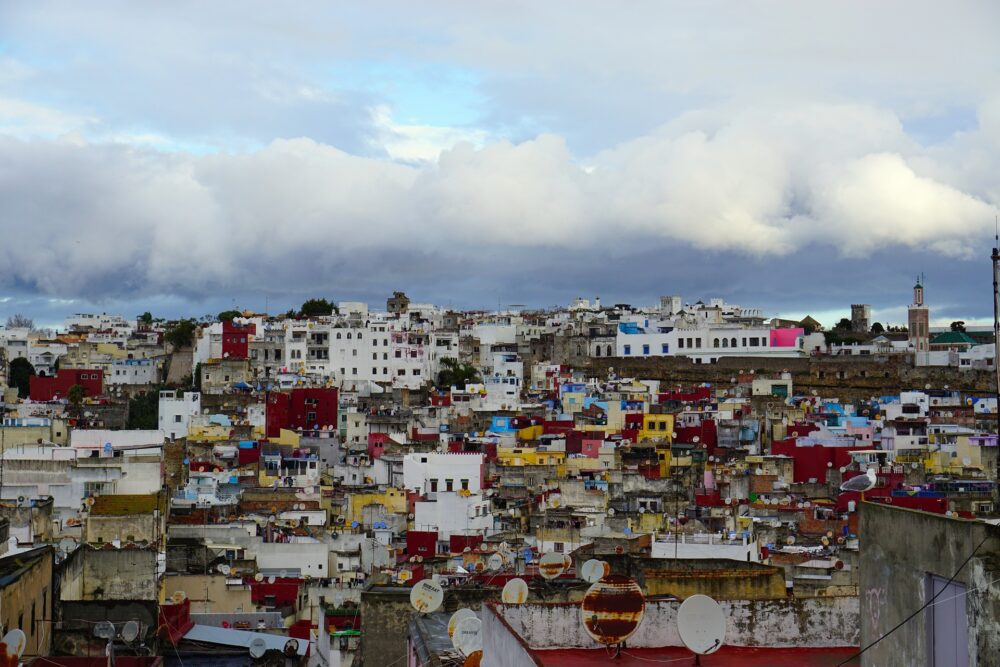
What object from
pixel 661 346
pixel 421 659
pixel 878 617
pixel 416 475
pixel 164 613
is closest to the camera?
pixel 878 617

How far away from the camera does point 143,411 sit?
5559 cm

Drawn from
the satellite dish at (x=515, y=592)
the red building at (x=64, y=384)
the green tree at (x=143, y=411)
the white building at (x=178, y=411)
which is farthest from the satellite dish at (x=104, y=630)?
the red building at (x=64, y=384)

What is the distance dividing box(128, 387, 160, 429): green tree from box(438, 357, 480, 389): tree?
12.9 meters

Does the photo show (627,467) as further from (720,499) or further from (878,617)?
(878,617)

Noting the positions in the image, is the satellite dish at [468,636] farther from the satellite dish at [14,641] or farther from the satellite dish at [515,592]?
the satellite dish at [14,641]

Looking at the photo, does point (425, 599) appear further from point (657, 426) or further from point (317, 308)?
point (317, 308)

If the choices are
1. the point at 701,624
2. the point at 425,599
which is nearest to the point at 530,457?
the point at 425,599

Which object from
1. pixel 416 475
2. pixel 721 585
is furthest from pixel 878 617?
pixel 416 475

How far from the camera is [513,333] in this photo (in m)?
84.3

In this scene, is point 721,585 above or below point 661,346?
below

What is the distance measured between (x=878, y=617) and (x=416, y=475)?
31.3m

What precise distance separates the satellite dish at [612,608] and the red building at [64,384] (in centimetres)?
5482

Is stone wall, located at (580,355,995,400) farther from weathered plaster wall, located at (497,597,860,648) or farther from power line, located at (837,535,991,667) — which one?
power line, located at (837,535,991,667)

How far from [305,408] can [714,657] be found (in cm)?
4496
